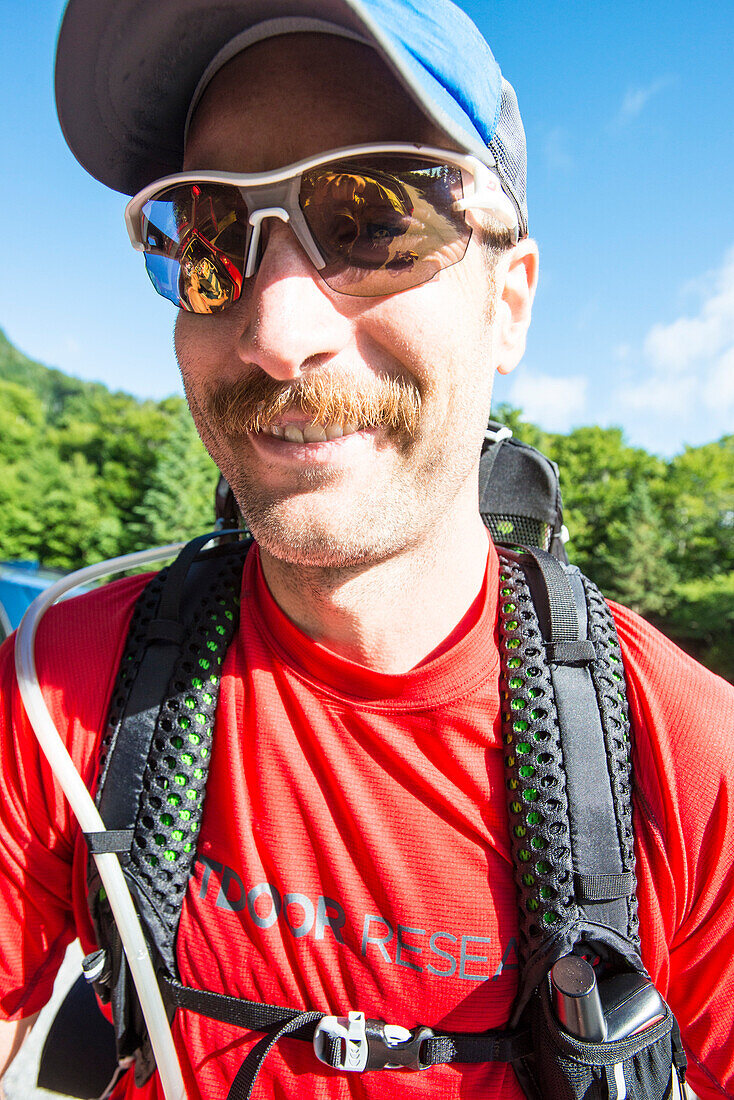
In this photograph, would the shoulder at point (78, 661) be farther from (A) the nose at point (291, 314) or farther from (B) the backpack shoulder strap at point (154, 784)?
(A) the nose at point (291, 314)

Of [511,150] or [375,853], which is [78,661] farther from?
[511,150]

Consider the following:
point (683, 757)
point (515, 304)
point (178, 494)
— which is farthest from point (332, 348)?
point (178, 494)

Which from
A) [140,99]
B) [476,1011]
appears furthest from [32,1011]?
A: [140,99]

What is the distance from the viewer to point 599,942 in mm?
1188

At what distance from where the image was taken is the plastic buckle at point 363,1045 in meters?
1.22

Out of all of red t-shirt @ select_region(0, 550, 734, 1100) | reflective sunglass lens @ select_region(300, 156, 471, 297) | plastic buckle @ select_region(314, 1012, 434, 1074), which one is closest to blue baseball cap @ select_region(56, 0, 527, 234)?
reflective sunglass lens @ select_region(300, 156, 471, 297)

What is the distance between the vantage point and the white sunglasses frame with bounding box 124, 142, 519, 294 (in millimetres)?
1176

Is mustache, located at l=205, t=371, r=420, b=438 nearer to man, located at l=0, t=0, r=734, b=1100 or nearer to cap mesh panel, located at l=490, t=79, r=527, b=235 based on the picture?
man, located at l=0, t=0, r=734, b=1100

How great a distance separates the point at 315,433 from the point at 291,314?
0.75 feet

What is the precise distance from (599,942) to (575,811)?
0.74 feet

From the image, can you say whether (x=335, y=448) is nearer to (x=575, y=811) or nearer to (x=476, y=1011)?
(x=575, y=811)

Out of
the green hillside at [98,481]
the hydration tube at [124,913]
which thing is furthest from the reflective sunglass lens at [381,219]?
the green hillside at [98,481]

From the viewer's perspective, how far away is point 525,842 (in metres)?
1.25

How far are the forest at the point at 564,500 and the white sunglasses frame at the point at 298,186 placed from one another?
33.6 metres
